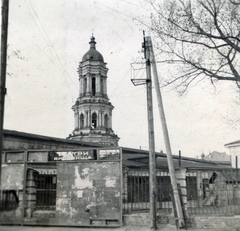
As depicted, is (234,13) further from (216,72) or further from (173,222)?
(173,222)

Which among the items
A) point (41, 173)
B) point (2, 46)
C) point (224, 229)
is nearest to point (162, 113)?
point (224, 229)

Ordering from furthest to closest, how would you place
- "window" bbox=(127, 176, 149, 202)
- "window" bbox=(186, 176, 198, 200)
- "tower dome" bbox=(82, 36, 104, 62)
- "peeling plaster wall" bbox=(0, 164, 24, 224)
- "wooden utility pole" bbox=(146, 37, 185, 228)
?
1. "tower dome" bbox=(82, 36, 104, 62)
2. "window" bbox=(186, 176, 198, 200)
3. "peeling plaster wall" bbox=(0, 164, 24, 224)
4. "window" bbox=(127, 176, 149, 202)
5. "wooden utility pole" bbox=(146, 37, 185, 228)

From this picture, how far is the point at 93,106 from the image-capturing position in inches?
1610

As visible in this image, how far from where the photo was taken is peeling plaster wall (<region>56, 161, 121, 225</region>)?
1177cm

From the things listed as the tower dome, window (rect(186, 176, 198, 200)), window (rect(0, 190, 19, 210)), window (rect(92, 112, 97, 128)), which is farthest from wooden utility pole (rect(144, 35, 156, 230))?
the tower dome

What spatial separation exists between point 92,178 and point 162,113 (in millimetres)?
3562

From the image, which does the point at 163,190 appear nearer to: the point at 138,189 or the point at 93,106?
the point at 138,189

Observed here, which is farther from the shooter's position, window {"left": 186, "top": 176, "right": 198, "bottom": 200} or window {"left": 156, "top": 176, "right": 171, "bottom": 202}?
window {"left": 186, "top": 176, "right": 198, "bottom": 200}

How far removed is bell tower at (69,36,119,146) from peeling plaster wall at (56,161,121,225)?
2826 cm

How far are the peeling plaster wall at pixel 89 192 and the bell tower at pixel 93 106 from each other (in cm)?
2826

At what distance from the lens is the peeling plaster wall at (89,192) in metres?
11.8

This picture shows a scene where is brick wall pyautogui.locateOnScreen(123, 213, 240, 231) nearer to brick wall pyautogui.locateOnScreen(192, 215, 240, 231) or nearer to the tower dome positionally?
brick wall pyautogui.locateOnScreen(192, 215, 240, 231)

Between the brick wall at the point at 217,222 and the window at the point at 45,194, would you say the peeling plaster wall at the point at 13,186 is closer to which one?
the window at the point at 45,194

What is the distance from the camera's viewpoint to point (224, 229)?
36.0ft
